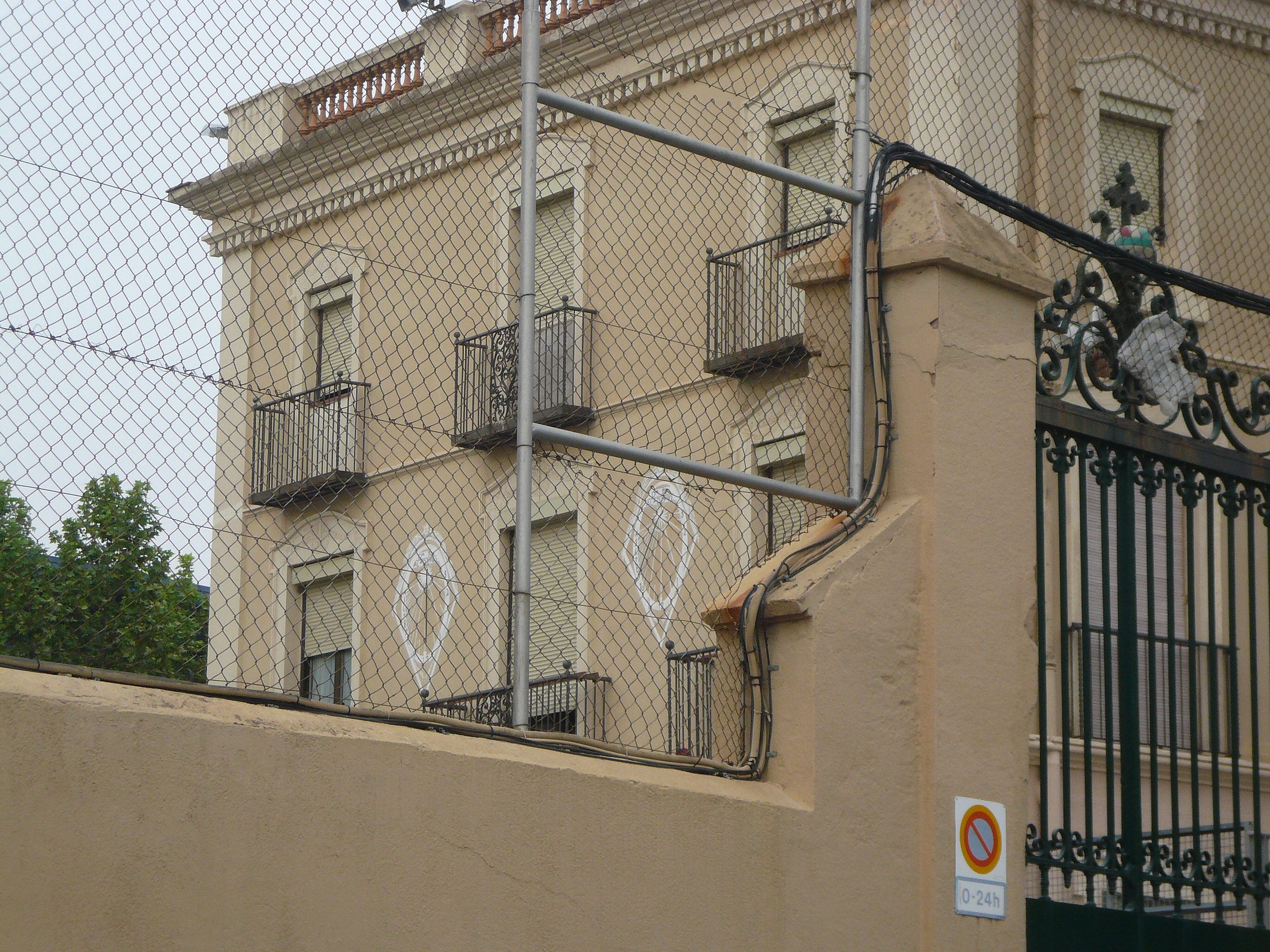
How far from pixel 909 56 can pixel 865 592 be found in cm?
785

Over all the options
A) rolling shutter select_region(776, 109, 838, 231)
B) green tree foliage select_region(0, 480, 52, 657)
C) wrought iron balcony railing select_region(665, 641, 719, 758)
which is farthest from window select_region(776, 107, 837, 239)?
green tree foliage select_region(0, 480, 52, 657)

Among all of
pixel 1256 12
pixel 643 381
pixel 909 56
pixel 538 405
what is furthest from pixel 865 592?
pixel 1256 12

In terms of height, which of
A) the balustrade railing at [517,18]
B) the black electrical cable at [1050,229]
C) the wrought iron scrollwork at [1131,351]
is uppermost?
the balustrade railing at [517,18]

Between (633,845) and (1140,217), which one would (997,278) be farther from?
(1140,217)

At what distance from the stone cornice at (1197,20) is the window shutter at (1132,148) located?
0.85 m

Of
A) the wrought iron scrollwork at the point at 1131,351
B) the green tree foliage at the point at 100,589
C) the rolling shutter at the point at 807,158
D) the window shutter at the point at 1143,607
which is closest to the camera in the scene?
the green tree foliage at the point at 100,589

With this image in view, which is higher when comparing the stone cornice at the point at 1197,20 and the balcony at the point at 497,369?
the stone cornice at the point at 1197,20

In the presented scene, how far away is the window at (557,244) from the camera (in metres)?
6.97

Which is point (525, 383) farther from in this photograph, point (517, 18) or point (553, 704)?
point (553, 704)

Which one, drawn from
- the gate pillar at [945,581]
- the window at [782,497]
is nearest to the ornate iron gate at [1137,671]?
the gate pillar at [945,581]

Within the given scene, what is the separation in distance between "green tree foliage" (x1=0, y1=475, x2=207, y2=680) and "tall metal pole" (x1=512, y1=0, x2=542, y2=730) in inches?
35.3

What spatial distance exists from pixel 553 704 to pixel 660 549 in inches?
118

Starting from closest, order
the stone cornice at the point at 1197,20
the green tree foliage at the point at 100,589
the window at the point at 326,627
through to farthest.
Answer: the green tree foliage at the point at 100,589
the window at the point at 326,627
the stone cornice at the point at 1197,20

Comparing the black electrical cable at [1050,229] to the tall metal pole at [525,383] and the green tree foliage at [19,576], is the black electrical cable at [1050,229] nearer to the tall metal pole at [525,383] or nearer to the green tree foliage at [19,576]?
the tall metal pole at [525,383]
